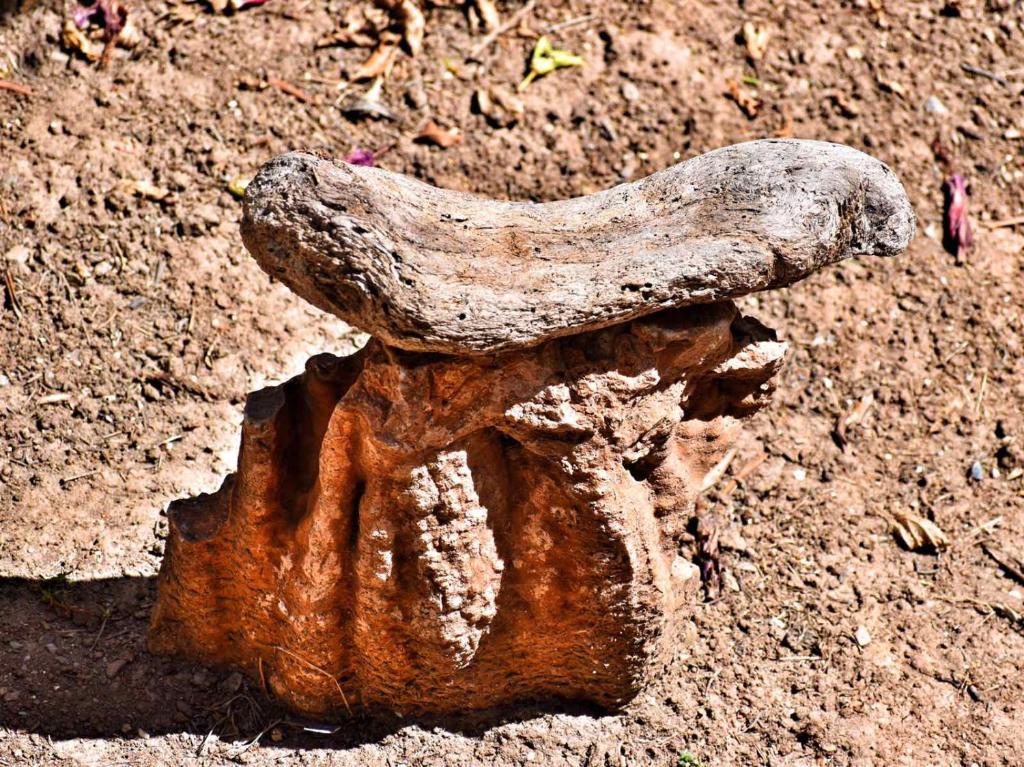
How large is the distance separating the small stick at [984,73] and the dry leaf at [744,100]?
1.10 meters

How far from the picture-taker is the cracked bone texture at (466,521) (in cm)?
321

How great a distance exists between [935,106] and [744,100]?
94 centimetres

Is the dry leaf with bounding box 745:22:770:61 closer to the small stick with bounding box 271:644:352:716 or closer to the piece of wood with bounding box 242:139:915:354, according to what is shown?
the piece of wood with bounding box 242:139:915:354

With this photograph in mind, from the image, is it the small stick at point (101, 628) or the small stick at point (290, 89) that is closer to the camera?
the small stick at point (101, 628)

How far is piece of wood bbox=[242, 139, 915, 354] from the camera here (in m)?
2.91

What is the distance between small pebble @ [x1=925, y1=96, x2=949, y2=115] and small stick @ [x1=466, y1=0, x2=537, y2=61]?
197cm

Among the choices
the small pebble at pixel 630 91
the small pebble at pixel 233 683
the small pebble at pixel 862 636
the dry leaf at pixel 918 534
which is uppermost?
the small pebble at pixel 630 91

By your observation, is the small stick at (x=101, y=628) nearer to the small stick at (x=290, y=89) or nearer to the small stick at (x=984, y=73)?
the small stick at (x=290, y=89)

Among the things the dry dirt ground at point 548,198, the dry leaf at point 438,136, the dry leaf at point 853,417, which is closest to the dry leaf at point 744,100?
the dry dirt ground at point 548,198

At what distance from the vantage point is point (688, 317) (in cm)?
329

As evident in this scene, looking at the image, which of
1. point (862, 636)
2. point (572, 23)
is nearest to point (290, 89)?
point (572, 23)

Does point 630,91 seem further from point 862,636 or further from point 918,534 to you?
point 862,636

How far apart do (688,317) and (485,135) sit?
290 centimetres

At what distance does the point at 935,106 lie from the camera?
20.5ft
